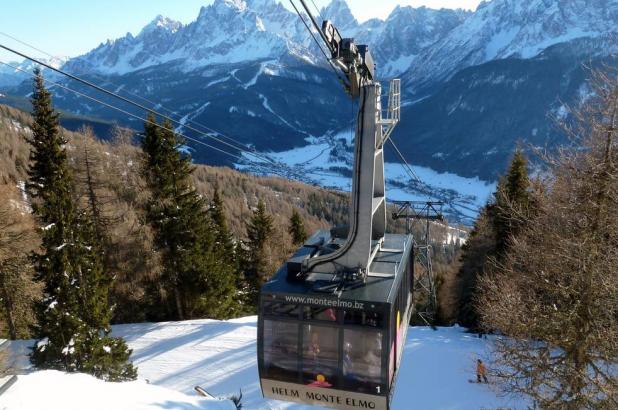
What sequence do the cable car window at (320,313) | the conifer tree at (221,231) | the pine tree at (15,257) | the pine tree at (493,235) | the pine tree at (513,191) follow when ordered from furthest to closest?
1. the conifer tree at (221,231)
2. the pine tree at (513,191)
3. the pine tree at (493,235)
4. the pine tree at (15,257)
5. the cable car window at (320,313)

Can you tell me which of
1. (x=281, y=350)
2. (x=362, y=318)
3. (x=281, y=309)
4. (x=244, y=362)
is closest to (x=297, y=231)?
(x=244, y=362)

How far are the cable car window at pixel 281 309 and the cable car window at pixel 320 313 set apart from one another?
178 millimetres

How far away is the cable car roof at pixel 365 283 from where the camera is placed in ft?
27.9

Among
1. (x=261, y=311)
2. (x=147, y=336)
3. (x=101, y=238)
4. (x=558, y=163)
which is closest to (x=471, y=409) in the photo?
(x=558, y=163)

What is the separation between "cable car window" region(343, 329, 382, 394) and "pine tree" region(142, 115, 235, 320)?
17099 mm

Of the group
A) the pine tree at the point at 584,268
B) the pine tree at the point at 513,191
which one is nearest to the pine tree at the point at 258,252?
the pine tree at the point at 513,191

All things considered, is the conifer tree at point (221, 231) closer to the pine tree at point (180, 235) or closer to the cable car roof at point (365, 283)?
the pine tree at point (180, 235)

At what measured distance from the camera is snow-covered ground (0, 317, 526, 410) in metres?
16.1

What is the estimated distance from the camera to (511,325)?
38.8ft

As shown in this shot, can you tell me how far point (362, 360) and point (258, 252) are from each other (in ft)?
91.7

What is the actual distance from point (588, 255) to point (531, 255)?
8.38 feet

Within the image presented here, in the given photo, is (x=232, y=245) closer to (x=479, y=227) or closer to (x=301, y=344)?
(x=479, y=227)

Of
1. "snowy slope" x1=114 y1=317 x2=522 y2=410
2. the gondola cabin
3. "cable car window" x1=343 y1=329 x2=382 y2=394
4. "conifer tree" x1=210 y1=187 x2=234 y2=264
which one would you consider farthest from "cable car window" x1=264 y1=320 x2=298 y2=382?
"conifer tree" x1=210 y1=187 x2=234 y2=264

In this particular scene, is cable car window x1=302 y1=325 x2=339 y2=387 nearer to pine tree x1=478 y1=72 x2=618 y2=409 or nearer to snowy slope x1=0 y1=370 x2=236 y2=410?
snowy slope x1=0 y1=370 x2=236 y2=410
